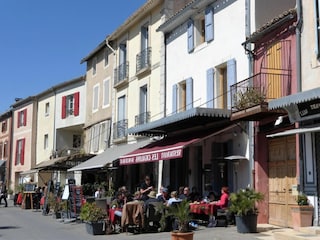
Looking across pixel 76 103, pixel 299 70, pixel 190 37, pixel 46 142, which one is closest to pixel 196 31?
pixel 190 37

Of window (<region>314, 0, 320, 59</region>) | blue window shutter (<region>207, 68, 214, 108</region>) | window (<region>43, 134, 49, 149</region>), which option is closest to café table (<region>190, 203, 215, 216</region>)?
blue window shutter (<region>207, 68, 214, 108</region>)

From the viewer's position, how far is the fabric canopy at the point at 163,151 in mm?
15641

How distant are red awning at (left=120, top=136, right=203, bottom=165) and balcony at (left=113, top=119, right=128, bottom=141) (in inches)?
219

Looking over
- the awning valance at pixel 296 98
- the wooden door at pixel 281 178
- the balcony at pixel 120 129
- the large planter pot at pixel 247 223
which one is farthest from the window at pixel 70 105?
the awning valance at pixel 296 98

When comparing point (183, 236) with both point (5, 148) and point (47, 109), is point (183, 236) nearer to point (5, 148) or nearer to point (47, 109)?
point (47, 109)

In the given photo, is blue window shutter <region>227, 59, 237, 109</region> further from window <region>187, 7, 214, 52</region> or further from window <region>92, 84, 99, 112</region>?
window <region>92, 84, 99, 112</region>

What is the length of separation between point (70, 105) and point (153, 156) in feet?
65.6

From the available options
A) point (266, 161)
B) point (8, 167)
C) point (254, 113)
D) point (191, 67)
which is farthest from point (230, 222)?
point (8, 167)

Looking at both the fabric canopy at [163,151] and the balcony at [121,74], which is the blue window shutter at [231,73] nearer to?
the fabric canopy at [163,151]

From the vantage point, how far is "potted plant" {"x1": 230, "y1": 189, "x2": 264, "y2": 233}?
40.7ft

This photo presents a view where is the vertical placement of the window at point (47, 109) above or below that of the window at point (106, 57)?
below

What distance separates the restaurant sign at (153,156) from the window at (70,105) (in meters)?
15.6

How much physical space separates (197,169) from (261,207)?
14.8 ft

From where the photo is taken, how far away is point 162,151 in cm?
1661
